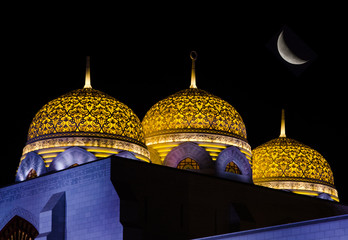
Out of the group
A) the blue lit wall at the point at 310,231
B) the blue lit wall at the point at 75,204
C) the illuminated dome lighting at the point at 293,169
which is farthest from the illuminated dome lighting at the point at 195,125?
the blue lit wall at the point at 310,231

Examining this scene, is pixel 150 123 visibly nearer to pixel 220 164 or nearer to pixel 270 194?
pixel 220 164

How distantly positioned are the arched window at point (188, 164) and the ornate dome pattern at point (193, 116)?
148 cm

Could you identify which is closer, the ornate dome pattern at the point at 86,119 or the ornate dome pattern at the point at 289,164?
the ornate dome pattern at the point at 86,119

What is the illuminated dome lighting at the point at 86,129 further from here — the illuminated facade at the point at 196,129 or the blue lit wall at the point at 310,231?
the blue lit wall at the point at 310,231

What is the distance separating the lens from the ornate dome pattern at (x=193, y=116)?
129 feet

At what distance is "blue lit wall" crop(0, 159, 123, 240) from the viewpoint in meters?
30.5

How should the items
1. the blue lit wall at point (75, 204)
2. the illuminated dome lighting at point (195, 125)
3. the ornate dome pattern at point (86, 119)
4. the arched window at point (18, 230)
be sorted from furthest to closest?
the illuminated dome lighting at point (195, 125) < the ornate dome pattern at point (86, 119) < the arched window at point (18, 230) < the blue lit wall at point (75, 204)

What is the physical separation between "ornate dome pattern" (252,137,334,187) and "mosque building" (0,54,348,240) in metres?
0.06

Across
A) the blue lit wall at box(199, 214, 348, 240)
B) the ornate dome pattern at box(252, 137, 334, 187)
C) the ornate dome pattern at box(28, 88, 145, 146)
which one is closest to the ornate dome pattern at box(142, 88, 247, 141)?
the ornate dome pattern at box(28, 88, 145, 146)

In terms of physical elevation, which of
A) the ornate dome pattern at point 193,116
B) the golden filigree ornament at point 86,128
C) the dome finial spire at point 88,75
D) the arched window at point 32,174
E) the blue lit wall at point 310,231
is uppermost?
the dome finial spire at point 88,75

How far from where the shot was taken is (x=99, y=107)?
37.2 meters

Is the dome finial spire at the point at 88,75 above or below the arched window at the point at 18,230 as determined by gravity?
above

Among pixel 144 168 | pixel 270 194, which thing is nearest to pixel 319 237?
pixel 144 168

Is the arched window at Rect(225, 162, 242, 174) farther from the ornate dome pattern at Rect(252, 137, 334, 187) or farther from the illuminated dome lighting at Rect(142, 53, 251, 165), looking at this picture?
the ornate dome pattern at Rect(252, 137, 334, 187)
